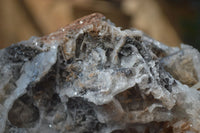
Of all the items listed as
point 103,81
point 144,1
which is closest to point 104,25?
point 103,81

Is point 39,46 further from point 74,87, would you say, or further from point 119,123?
point 119,123

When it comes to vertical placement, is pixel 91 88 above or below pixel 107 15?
below

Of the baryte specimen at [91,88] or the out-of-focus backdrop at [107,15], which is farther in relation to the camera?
the out-of-focus backdrop at [107,15]

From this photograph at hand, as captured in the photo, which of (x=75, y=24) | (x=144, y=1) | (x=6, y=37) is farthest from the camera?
(x=144, y=1)

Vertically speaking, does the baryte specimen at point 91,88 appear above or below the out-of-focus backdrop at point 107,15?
below

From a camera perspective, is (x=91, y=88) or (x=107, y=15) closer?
(x=91, y=88)
